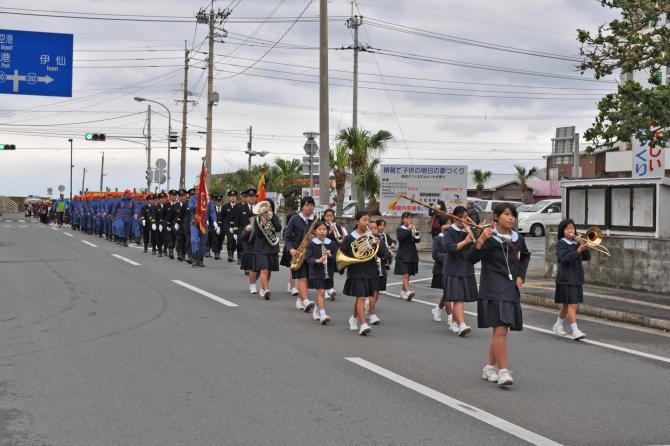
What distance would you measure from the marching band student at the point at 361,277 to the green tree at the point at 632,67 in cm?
437

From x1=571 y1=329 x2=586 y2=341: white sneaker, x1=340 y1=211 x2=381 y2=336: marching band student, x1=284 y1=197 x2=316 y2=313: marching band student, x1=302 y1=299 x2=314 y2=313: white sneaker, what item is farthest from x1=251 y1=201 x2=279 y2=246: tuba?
x1=571 y1=329 x2=586 y2=341: white sneaker

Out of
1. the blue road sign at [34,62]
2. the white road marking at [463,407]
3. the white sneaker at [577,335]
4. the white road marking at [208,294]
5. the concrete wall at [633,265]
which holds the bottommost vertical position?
the white road marking at [463,407]

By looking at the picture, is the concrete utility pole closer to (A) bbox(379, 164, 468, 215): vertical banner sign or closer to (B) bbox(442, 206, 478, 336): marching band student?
(A) bbox(379, 164, 468, 215): vertical banner sign

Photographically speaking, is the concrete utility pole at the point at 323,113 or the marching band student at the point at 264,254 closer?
the marching band student at the point at 264,254

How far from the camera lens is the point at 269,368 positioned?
24.9 feet

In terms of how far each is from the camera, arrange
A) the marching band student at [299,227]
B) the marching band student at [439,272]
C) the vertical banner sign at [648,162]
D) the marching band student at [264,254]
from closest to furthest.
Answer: the marching band student at [439,272]
the marching band student at [299,227]
the marching band student at [264,254]
the vertical banner sign at [648,162]

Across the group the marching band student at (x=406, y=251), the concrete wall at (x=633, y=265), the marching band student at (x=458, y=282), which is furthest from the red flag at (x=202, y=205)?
the marching band student at (x=458, y=282)

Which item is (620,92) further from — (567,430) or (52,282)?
(52,282)

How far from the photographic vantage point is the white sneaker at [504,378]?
6.92 meters

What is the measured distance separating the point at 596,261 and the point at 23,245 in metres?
18.9

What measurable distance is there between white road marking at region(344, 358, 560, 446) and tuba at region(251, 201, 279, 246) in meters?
5.62

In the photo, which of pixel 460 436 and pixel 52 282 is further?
Answer: pixel 52 282

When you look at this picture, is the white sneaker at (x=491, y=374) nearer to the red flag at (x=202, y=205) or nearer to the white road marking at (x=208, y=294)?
the white road marking at (x=208, y=294)

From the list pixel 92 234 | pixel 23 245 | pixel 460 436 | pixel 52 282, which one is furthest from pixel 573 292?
pixel 92 234
